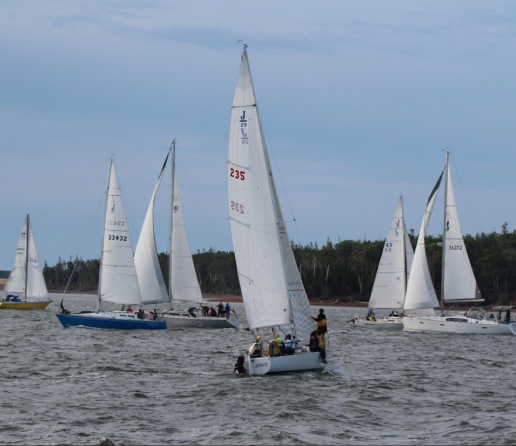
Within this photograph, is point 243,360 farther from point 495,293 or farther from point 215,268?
point 215,268

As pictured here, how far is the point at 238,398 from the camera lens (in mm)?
23516

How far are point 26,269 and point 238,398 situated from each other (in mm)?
57029

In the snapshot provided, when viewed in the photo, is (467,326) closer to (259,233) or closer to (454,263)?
(454,263)

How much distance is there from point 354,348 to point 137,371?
552 inches

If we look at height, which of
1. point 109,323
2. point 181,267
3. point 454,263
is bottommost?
point 109,323

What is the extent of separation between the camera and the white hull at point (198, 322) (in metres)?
51.3

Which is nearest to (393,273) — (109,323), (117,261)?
(117,261)

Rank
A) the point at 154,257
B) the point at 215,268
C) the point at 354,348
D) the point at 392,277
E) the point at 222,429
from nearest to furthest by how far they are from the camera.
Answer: the point at 222,429 < the point at 354,348 < the point at 154,257 < the point at 392,277 < the point at 215,268

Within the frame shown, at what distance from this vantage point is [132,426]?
64.6 feet

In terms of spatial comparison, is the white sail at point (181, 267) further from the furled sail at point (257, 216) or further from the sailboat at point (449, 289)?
the furled sail at point (257, 216)

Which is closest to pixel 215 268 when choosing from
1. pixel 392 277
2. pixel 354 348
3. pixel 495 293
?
pixel 495 293

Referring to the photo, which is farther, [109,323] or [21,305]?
[21,305]

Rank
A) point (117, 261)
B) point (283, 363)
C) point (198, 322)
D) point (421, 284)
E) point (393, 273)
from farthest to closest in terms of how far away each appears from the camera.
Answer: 1. point (393, 273)
2. point (421, 284)
3. point (198, 322)
4. point (117, 261)
5. point (283, 363)

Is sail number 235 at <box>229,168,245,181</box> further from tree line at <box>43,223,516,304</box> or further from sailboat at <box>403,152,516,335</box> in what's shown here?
tree line at <box>43,223,516,304</box>
